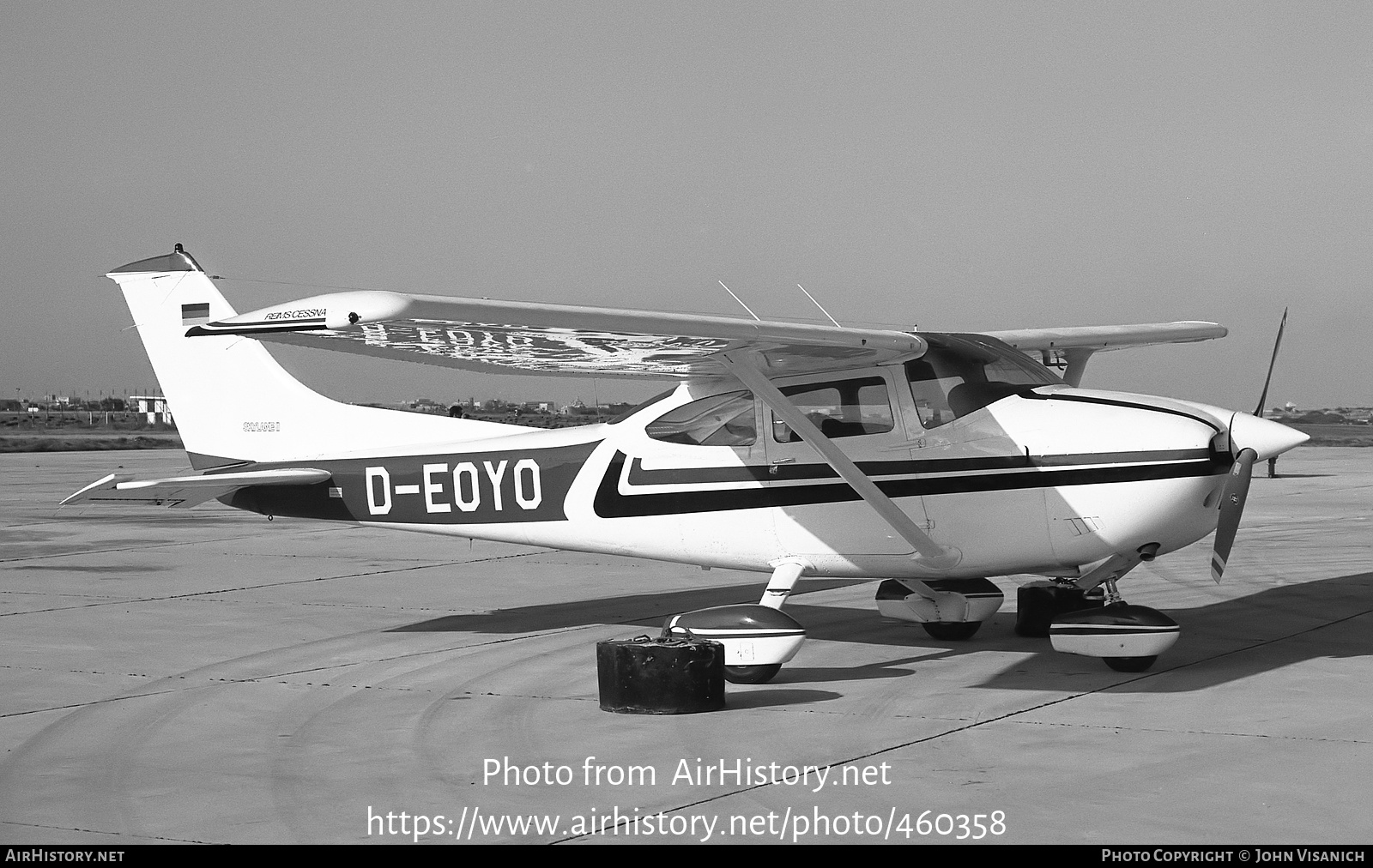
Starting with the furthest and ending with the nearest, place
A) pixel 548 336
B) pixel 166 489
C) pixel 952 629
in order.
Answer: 1. pixel 166 489
2. pixel 952 629
3. pixel 548 336

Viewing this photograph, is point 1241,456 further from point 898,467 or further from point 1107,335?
point 1107,335

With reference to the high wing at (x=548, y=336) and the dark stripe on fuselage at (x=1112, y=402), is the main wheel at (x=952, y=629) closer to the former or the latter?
the dark stripe on fuselage at (x=1112, y=402)

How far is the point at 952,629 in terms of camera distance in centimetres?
991

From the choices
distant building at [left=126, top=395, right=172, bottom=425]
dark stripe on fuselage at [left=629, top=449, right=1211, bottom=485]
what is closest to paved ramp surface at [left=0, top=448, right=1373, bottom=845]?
dark stripe on fuselage at [left=629, top=449, right=1211, bottom=485]

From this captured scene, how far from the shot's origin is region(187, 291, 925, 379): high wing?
665cm

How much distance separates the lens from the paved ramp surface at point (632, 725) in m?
5.27

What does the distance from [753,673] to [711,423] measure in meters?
2.11

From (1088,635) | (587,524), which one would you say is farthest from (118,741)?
(1088,635)

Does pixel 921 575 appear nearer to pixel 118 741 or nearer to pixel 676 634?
pixel 676 634

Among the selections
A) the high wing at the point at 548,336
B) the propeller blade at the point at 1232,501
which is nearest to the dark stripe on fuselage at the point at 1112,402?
the propeller blade at the point at 1232,501

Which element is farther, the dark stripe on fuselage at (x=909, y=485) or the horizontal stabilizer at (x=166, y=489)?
the horizontal stabilizer at (x=166, y=489)

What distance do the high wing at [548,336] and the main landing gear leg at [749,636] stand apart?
1729 mm

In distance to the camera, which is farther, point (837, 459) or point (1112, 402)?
point (837, 459)

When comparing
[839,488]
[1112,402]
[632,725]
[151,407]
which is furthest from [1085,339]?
[151,407]
